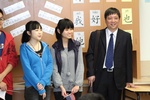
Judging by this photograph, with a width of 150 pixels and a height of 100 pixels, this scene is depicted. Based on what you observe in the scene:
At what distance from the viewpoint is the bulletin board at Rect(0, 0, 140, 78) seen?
3.46 meters

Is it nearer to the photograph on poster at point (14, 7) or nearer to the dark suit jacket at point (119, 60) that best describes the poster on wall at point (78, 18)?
the dark suit jacket at point (119, 60)

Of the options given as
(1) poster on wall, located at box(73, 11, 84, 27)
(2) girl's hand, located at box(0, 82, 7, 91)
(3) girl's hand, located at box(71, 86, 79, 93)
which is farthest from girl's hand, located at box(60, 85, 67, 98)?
(1) poster on wall, located at box(73, 11, 84, 27)

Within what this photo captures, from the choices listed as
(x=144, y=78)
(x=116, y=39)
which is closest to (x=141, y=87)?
(x=144, y=78)

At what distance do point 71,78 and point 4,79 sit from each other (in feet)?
2.50

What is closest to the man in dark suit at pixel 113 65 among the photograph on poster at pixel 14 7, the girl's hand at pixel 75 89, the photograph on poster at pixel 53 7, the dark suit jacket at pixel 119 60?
the dark suit jacket at pixel 119 60

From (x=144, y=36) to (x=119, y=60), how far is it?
1.11 metres

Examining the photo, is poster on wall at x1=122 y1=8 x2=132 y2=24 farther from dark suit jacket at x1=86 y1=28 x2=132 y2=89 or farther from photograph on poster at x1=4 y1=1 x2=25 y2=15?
photograph on poster at x1=4 y1=1 x2=25 y2=15

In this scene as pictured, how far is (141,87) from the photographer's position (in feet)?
10.9

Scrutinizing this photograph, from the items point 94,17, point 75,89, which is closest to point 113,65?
point 75,89

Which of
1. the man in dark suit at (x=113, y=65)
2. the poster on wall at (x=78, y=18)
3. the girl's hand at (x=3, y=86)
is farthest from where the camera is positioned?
the poster on wall at (x=78, y=18)

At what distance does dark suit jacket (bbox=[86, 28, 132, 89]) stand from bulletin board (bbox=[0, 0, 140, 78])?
52 cm

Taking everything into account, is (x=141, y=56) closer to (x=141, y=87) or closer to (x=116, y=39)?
(x=141, y=87)

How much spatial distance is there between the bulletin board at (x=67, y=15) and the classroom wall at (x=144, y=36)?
0.32 meters

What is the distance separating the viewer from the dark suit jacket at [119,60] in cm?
305
